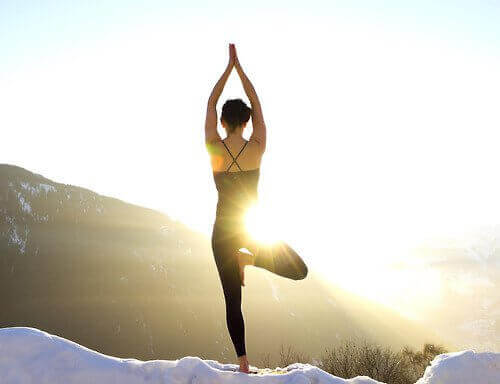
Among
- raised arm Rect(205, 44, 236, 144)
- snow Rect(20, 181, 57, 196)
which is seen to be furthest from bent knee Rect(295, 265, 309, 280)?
snow Rect(20, 181, 57, 196)

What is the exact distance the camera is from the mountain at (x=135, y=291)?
11825cm

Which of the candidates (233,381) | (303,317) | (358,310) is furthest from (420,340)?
(233,381)

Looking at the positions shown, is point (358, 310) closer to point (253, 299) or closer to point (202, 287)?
point (253, 299)

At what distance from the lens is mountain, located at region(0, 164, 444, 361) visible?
388 feet

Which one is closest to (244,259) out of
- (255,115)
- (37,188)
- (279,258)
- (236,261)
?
(236,261)

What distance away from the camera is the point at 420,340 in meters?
174

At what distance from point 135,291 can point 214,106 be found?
454 feet

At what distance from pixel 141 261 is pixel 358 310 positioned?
8695cm

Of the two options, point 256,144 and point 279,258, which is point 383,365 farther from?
point 256,144

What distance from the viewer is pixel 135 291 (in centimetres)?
13525

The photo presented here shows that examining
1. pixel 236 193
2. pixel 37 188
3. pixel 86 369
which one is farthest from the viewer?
pixel 37 188

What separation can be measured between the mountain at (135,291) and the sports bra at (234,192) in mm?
113690

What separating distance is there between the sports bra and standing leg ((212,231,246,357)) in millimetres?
217

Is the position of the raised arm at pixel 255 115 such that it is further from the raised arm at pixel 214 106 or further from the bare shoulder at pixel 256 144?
the raised arm at pixel 214 106
